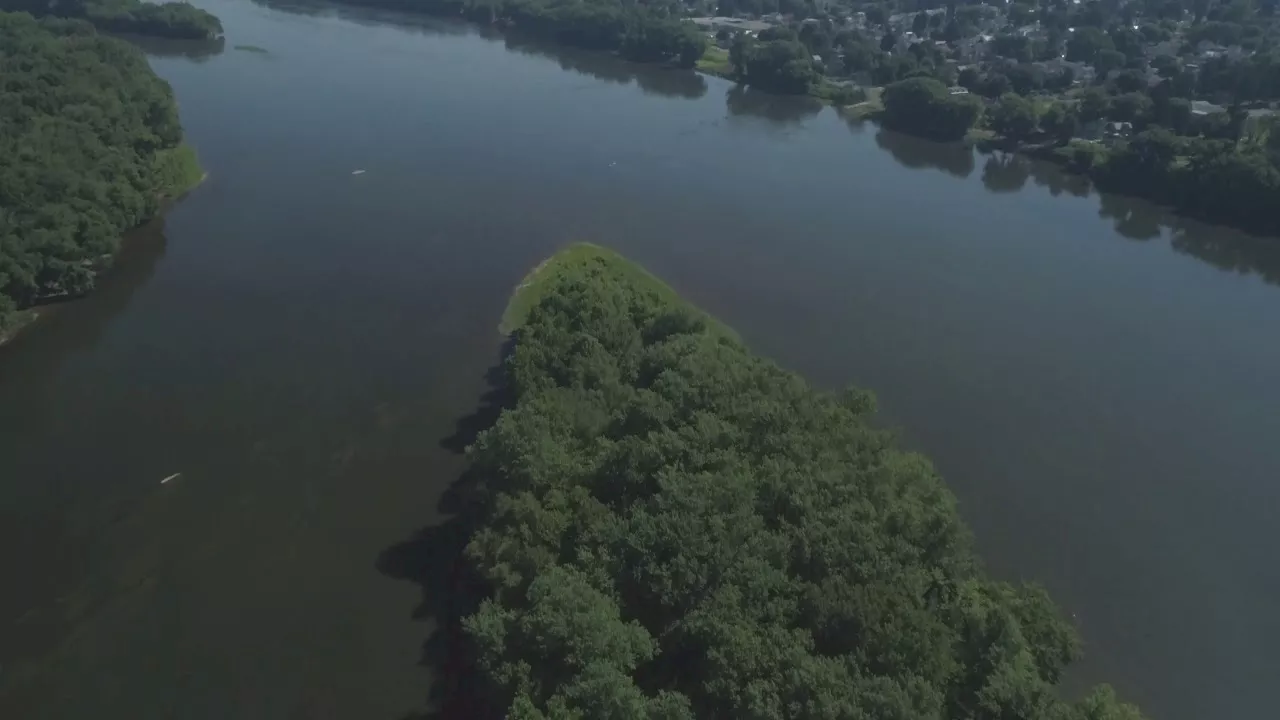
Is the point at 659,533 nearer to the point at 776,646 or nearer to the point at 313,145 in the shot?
the point at 776,646

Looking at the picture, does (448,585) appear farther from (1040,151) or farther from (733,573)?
(1040,151)

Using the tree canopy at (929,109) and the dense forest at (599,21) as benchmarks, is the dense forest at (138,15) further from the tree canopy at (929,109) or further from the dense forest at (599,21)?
the tree canopy at (929,109)

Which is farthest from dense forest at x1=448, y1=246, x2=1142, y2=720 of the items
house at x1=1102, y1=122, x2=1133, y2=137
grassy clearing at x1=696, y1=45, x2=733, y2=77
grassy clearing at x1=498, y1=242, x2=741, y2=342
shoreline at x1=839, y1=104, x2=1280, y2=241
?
grassy clearing at x1=696, y1=45, x2=733, y2=77

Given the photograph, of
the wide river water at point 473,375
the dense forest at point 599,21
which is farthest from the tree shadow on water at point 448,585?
the dense forest at point 599,21

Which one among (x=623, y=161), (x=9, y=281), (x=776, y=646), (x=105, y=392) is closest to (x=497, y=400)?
(x=105, y=392)

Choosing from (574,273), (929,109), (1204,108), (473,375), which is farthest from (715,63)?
(473,375)

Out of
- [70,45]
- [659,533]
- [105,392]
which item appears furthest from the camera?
[70,45]
